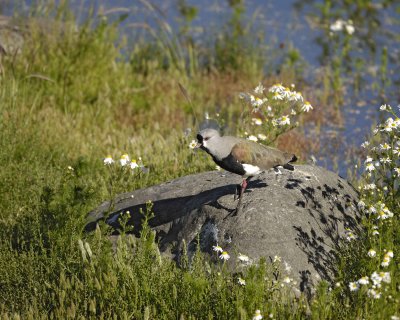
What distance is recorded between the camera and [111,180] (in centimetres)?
529

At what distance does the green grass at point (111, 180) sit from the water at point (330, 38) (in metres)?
0.62

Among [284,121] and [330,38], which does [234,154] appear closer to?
[284,121]

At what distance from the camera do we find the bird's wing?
17.3 ft

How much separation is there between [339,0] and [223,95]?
4.69m

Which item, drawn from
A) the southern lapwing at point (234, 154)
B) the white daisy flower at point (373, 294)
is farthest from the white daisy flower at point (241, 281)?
the southern lapwing at point (234, 154)

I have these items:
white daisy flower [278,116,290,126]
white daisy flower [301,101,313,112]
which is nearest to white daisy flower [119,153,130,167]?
white daisy flower [278,116,290,126]

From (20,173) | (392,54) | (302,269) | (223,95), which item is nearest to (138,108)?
(223,95)

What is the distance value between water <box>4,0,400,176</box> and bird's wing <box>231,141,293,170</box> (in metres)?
3.75

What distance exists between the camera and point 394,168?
5.16m

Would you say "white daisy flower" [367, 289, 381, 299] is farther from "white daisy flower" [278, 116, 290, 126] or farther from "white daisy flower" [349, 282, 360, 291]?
"white daisy flower" [278, 116, 290, 126]

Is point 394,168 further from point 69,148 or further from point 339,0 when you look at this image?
point 339,0

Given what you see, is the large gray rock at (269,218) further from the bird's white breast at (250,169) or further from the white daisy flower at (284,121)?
the white daisy flower at (284,121)

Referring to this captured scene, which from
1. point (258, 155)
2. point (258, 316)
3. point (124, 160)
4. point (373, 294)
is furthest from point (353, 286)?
point (124, 160)

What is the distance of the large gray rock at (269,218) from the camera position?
519 cm
